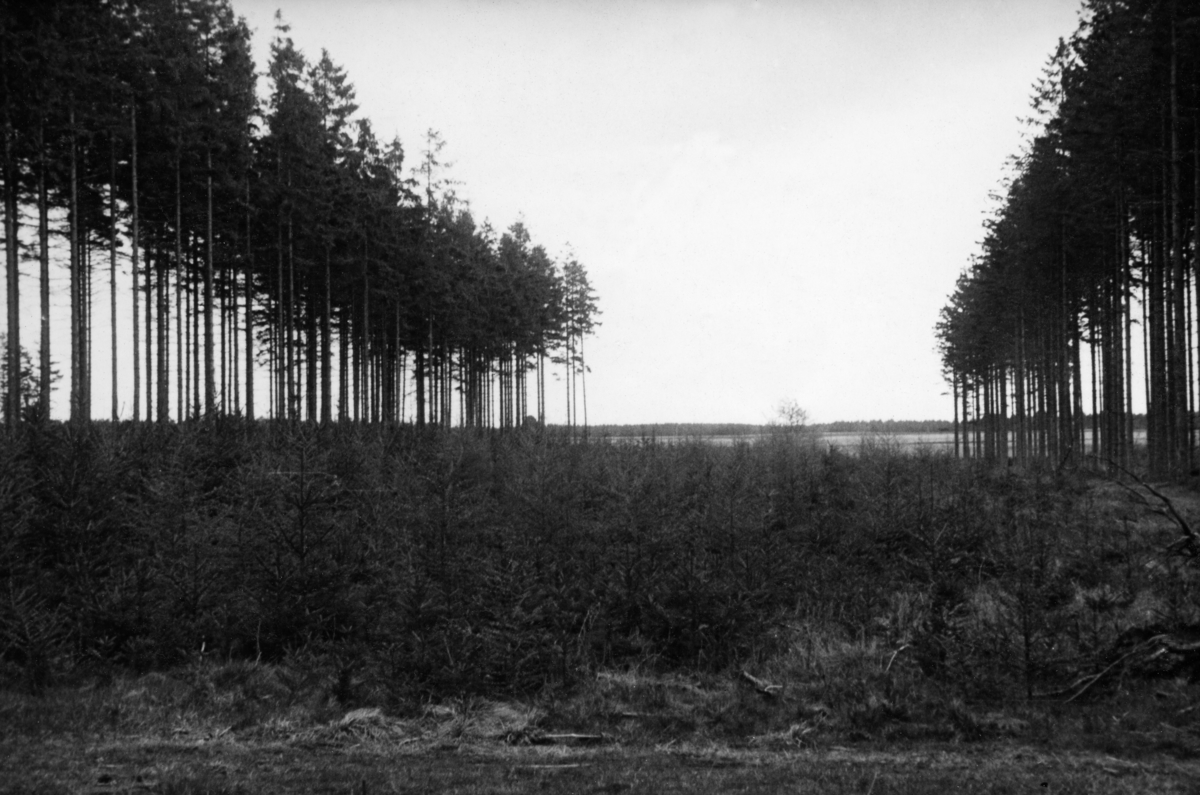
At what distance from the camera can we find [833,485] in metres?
20.8

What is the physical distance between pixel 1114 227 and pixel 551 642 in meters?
26.6

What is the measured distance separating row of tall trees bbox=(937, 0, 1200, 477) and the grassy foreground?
6097mm

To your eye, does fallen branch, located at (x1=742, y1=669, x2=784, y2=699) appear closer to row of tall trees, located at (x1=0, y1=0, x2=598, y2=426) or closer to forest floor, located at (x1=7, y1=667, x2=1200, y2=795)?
forest floor, located at (x1=7, y1=667, x2=1200, y2=795)

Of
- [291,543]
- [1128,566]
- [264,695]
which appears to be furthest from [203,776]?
[1128,566]

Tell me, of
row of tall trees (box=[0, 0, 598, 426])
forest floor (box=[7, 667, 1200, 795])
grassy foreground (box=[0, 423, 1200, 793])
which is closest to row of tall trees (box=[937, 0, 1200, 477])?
grassy foreground (box=[0, 423, 1200, 793])

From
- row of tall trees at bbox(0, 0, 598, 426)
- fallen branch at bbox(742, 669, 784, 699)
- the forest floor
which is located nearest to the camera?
the forest floor

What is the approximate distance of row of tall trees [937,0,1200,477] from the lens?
18969mm

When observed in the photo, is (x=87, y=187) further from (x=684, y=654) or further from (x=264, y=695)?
(x=684, y=654)

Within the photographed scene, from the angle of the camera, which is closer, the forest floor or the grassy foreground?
the forest floor

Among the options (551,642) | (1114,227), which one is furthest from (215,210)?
(1114,227)

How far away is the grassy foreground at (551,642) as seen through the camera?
19.6 ft

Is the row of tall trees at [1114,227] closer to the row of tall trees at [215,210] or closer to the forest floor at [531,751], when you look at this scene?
the forest floor at [531,751]

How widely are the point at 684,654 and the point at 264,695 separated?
5.80 meters

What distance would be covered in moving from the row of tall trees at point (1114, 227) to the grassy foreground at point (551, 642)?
240 inches
